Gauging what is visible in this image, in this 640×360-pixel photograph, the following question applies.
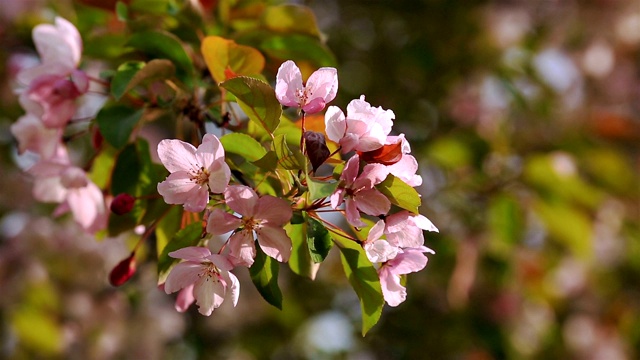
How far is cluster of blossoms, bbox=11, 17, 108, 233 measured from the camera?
0.85m

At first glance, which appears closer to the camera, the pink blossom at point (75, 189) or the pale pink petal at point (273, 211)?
the pale pink petal at point (273, 211)

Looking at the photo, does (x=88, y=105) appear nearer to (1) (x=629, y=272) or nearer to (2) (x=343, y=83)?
(2) (x=343, y=83)

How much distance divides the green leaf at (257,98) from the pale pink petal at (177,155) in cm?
7

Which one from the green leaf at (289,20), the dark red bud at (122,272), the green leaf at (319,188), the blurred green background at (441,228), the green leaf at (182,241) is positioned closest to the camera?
the green leaf at (319,188)

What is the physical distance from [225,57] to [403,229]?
0.97 feet

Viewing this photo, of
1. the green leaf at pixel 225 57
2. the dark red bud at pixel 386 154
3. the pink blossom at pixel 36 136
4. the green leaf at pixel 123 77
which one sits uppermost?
the dark red bud at pixel 386 154

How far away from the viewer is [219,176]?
642mm

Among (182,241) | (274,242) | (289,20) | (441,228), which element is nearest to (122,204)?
(182,241)

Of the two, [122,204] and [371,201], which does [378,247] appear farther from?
[122,204]

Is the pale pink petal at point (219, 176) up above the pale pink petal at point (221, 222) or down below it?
above

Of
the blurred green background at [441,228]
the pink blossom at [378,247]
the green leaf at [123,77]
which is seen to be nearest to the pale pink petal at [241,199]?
the pink blossom at [378,247]

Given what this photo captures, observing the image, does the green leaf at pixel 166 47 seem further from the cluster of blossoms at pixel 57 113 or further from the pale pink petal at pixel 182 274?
the pale pink petal at pixel 182 274

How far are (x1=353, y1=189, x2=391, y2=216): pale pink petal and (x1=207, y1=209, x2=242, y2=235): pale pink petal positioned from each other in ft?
0.32

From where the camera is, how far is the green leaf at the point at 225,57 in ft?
2.74
